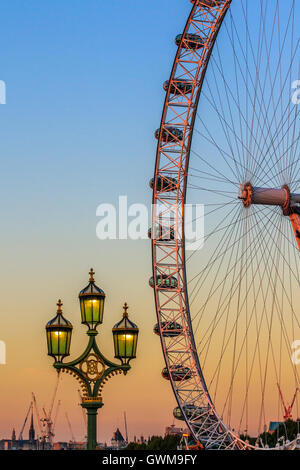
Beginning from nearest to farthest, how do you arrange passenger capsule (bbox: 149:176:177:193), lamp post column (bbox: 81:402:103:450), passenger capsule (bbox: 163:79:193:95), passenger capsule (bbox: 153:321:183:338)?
Result: lamp post column (bbox: 81:402:103:450)
passenger capsule (bbox: 163:79:193:95)
passenger capsule (bbox: 149:176:177:193)
passenger capsule (bbox: 153:321:183:338)

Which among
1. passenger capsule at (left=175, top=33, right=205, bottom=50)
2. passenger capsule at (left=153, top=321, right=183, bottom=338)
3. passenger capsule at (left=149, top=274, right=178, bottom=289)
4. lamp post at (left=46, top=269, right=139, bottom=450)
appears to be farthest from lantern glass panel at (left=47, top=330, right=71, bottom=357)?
passenger capsule at (left=153, top=321, right=183, bottom=338)

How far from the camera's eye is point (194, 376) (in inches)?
2648

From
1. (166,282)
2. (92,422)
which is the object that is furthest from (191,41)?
(92,422)

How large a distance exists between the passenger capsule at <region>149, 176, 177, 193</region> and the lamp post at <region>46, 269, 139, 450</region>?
42993mm

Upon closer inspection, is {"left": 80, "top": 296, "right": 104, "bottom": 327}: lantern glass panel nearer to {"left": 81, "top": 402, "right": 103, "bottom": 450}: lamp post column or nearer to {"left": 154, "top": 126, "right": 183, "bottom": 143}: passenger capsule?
{"left": 81, "top": 402, "right": 103, "bottom": 450}: lamp post column

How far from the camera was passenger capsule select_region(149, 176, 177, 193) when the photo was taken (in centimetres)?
6506

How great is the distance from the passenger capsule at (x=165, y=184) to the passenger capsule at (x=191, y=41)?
9.05 m

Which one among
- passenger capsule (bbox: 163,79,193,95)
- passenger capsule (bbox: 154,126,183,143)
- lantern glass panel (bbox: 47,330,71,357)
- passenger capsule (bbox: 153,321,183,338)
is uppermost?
passenger capsule (bbox: 163,79,193,95)

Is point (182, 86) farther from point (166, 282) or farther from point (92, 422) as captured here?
point (92, 422)

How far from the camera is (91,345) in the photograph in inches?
864
